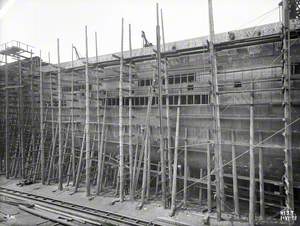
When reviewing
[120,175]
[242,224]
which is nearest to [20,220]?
[120,175]

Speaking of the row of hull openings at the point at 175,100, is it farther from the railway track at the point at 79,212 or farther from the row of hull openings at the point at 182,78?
the railway track at the point at 79,212

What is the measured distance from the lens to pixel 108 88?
52.5ft

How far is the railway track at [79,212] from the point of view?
10594mm

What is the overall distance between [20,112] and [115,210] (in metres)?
11.9

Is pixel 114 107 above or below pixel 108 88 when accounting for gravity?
below

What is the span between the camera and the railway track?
10.6 m

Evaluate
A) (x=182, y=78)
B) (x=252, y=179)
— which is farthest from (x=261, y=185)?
(x=182, y=78)

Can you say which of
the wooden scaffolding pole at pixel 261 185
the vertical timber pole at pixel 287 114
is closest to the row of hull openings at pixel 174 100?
the wooden scaffolding pole at pixel 261 185

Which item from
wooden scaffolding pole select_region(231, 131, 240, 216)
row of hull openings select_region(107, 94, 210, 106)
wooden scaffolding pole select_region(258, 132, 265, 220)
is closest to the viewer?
wooden scaffolding pole select_region(258, 132, 265, 220)

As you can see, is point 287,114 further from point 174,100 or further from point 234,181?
point 174,100

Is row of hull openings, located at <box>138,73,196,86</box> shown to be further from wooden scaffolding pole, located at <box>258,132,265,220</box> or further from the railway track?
the railway track

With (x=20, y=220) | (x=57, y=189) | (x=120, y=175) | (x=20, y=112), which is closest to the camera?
(x=20, y=220)

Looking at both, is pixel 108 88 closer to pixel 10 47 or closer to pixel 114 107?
pixel 114 107

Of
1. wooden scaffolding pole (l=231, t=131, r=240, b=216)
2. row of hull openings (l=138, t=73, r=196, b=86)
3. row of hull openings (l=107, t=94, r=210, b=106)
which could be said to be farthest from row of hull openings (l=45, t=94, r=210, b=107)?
wooden scaffolding pole (l=231, t=131, r=240, b=216)
